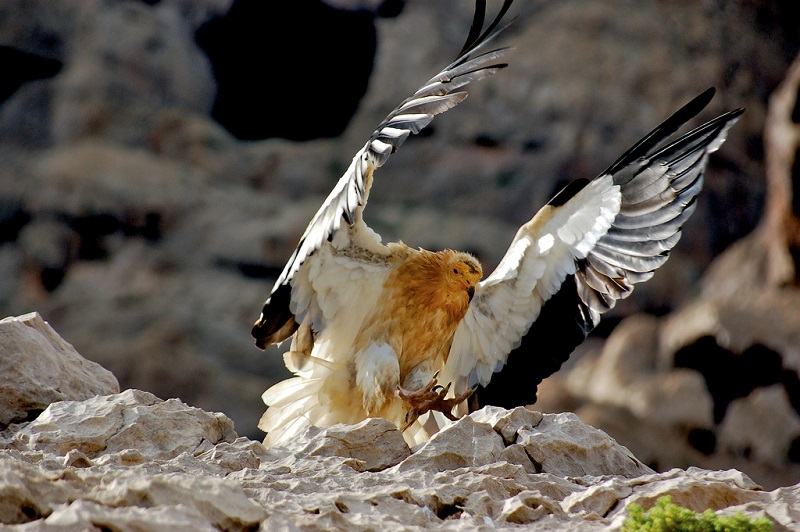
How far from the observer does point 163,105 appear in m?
11.6

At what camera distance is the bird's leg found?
435 cm

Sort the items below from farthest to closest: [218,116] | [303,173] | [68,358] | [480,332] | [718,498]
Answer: [218,116], [303,173], [480,332], [68,358], [718,498]

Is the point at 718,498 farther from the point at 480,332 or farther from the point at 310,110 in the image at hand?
the point at 310,110

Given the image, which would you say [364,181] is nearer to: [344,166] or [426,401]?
[426,401]

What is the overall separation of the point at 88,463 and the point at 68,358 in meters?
1.28

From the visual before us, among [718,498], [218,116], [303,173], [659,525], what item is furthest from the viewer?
[218,116]

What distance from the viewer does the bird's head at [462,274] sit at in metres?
4.65

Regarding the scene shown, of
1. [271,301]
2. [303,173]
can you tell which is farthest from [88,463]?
[303,173]

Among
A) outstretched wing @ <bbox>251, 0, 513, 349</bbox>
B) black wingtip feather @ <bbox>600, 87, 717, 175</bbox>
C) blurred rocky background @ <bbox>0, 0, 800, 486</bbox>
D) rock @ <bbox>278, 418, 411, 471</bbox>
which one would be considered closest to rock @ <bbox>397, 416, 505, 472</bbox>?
rock @ <bbox>278, 418, 411, 471</bbox>

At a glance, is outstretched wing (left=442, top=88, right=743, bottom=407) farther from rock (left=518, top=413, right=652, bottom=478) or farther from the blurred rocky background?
the blurred rocky background

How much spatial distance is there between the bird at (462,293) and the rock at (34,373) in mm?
852

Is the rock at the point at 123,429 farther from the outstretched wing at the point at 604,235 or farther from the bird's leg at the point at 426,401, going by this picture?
the outstretched wing at the point at 604,235

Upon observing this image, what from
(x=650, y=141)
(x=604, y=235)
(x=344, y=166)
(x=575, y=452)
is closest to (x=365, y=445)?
(x=575, y=452)

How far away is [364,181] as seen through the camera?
3799 mm
